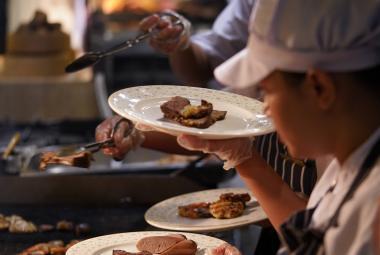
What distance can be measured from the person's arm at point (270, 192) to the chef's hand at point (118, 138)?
67 cm

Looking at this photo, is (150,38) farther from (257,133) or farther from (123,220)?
(257,133)

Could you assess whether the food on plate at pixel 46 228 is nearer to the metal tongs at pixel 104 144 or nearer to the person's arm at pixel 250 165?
the metal tongs at pixel 104 144

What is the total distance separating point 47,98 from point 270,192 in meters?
3.99

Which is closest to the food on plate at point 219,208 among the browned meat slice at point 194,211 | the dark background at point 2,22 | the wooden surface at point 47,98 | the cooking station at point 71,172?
the browned meat slice at point 194,211

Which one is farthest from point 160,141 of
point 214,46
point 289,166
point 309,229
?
point 309,229

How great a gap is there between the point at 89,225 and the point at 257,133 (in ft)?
3.30

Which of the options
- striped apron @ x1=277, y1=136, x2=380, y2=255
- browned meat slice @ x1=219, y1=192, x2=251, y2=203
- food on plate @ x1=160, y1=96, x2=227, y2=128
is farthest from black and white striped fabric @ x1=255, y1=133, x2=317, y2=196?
striped apron @ x1=277, y1=136, x2=380, y2=255

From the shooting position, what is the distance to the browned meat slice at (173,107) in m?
2.37

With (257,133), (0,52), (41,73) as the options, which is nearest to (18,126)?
(0,52)

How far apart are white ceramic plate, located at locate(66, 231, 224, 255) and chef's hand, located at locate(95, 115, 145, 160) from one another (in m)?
0.38

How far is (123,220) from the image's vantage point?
122 inches

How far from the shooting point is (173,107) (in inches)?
94.6

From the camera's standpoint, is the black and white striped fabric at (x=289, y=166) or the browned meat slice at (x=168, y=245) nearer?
the browned meat slice at (x=168, y=245)

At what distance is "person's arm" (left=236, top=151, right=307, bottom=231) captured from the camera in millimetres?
2109
